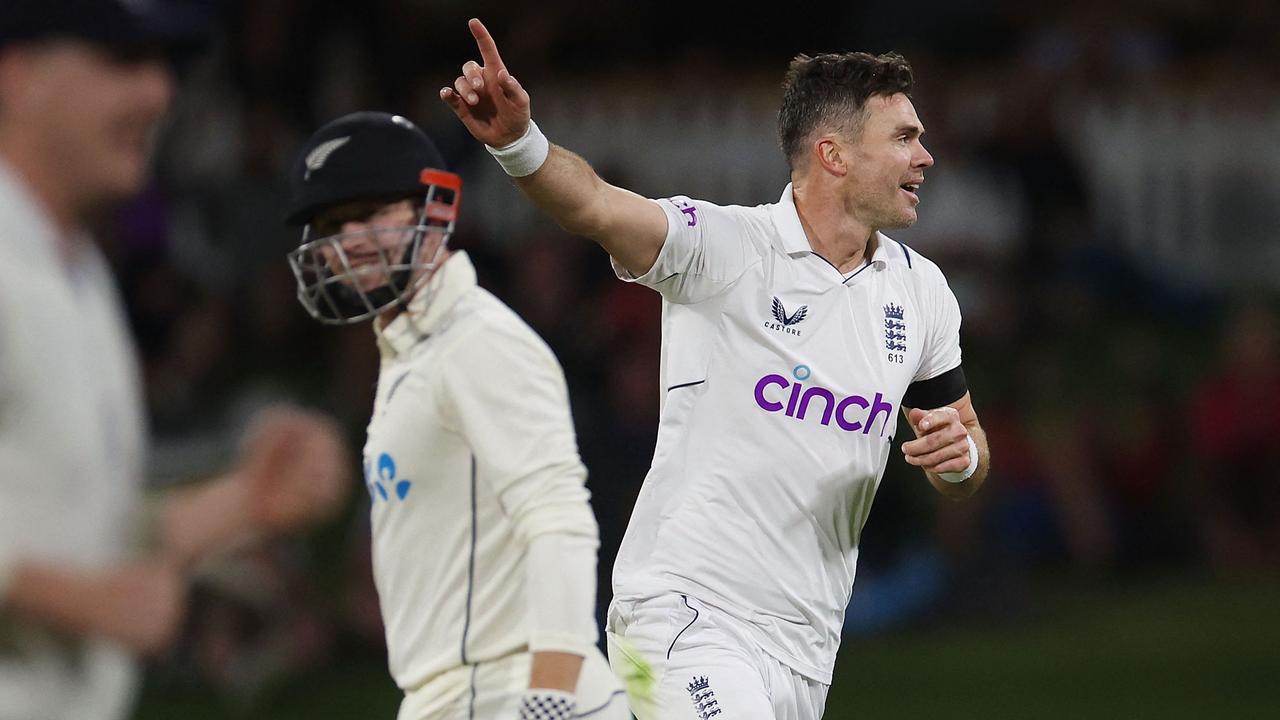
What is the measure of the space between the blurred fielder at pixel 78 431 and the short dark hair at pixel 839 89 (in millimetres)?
2708

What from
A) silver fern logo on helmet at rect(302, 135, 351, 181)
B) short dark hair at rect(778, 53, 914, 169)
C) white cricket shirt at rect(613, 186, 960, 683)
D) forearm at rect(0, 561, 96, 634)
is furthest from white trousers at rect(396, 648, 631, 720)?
forearm at rect(0, 561, 96, 634)

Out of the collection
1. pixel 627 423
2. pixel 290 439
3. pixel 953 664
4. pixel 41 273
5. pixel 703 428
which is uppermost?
pixel 41 273

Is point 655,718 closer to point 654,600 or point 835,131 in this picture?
point 654,600

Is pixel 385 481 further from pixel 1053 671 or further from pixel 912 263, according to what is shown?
pixel 1053 671

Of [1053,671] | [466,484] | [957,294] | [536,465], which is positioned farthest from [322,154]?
[957,294]

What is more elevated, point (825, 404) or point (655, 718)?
point (825, 404)

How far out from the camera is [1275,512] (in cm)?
1210

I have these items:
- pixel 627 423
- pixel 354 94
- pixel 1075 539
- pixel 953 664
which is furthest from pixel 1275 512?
pixel 354 94

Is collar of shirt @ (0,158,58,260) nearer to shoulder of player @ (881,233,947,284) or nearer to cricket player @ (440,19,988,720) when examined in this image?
cricket player @ (440,19,988,720)

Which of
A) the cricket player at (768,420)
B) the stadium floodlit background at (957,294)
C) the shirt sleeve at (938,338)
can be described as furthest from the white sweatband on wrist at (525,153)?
the stadium floodlit background at (957,294)

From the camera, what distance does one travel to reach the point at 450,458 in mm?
4859

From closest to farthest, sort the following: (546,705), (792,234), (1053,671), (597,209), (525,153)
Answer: (546,705)
(525,153)
(597,209)
(792,234)
(1053,671)

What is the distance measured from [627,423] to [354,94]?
20.5 ft

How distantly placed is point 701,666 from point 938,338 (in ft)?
4.10
